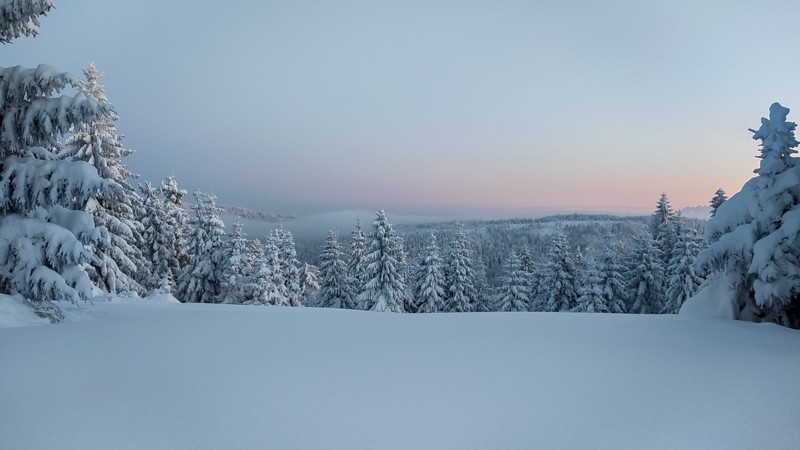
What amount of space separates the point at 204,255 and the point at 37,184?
2819 centimetres

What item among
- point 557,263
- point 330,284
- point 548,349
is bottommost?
point 330,284

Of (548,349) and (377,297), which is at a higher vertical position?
(548,349)

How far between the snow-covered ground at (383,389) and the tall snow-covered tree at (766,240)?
2238mm

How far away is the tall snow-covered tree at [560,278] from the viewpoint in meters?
35.0

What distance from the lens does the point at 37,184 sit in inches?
272

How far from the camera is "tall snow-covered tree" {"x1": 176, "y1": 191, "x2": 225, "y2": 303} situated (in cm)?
3250

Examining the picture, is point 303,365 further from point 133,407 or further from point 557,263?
point 557,263

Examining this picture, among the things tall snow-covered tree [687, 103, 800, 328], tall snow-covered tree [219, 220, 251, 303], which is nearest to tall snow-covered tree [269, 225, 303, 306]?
tall snow-covered tree [219, 220, 251, 303]

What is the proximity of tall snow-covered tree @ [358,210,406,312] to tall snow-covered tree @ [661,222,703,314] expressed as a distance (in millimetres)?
20187

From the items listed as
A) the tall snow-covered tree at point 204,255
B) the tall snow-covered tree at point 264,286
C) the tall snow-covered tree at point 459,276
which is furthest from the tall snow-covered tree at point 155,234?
the tall snow-covered tree at point 459,276

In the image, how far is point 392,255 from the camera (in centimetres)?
3058

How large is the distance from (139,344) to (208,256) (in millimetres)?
Result: 30035

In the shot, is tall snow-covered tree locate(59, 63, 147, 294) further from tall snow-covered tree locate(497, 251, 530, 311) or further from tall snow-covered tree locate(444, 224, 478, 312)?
tall snow-covered tree locate(497, 251, 530, 311)

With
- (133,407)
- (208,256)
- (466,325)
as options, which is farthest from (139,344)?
(208,256)
